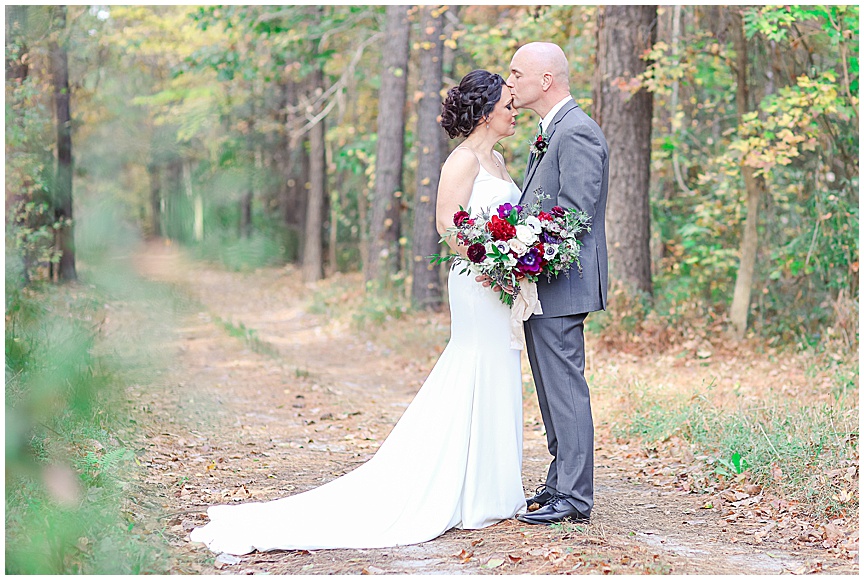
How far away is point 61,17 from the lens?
2.16 metres

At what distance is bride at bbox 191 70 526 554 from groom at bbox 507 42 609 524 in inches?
6.1

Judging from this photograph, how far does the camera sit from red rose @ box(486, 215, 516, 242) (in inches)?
150

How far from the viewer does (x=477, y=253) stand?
388cm

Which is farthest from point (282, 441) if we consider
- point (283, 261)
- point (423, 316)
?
point (423, 316)

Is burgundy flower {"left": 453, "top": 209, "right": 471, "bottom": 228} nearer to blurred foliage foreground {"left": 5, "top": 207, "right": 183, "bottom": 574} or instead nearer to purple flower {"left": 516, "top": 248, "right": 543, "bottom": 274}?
purple flower {"left": 516, "top": 248, "right": 543, "bottom": 274}

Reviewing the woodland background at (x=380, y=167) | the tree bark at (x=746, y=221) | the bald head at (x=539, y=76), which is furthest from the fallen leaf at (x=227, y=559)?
the tree bark at (x=746, y=221)

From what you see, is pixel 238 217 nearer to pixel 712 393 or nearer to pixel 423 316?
pixel 712 393

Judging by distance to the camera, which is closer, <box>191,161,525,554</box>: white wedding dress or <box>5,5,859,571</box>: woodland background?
<box>5,5,859,571</box>: woodland background

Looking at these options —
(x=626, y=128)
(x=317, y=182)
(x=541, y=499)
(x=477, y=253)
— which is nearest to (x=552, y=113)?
(x=477, y=253)

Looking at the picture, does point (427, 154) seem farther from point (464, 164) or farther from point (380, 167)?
point (464, 164)

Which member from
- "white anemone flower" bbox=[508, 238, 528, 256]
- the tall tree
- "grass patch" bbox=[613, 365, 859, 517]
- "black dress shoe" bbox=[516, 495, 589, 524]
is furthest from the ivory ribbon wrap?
the tall tree

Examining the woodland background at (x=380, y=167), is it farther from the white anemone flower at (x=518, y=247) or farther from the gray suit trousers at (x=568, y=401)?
the gray suit trousers at (x=568, y=401)

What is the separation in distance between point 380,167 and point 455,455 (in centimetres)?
1096

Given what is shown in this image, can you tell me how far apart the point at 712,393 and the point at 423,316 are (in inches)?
244
